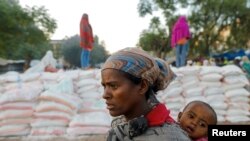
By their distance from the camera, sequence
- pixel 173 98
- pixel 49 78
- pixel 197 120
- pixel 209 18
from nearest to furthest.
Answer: pixel 197 120 < pixel 49 78 < pixel 173 98 < pixel 209 18

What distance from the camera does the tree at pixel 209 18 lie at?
82.5 ft

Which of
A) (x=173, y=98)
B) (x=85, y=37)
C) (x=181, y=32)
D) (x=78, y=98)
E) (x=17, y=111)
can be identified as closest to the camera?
(x=17, y=111)

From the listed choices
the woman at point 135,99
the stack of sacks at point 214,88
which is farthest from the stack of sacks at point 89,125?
the woman at point 135,99

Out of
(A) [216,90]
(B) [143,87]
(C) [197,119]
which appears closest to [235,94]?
(A) [216,90]

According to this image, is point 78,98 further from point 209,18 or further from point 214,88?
point 209,18

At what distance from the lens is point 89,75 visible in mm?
5996

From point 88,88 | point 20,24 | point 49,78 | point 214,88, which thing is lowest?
point 214,88

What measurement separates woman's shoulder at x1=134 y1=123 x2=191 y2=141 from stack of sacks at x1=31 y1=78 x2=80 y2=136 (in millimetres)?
4147

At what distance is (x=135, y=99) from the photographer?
4.20 feet

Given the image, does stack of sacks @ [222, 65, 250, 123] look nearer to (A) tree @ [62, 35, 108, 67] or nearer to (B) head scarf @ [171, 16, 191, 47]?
(B) head scarf @ [171, 16, 191, 47]

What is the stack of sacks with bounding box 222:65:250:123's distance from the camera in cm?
624

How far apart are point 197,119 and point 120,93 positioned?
595 millimetres

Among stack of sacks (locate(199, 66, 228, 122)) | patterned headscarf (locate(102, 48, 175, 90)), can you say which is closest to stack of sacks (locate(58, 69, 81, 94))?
stack of sacks (locate(199, 66, 228, 122))

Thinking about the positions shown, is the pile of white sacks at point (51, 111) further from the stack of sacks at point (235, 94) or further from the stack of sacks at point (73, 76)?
the stack of sacks at point (235, 94)
